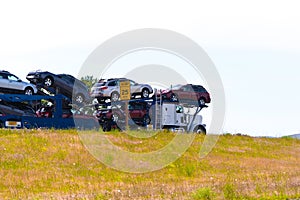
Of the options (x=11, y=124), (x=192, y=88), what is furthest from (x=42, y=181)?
(x=192, y=88)

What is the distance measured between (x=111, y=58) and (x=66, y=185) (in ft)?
13.6

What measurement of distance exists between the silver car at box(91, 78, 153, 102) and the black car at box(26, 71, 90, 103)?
1695mm

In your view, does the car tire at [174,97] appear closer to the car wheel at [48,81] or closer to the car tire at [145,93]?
the car tire at [145,93]

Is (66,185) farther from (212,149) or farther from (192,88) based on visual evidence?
(192,88)

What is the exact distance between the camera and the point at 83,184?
19.0 m

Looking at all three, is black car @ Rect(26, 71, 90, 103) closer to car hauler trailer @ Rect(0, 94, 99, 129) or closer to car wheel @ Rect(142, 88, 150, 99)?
car hauler trailer @ Rect(0, 94, 99, 129)

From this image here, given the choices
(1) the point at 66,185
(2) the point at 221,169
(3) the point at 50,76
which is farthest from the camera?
(3) the point at 50,76

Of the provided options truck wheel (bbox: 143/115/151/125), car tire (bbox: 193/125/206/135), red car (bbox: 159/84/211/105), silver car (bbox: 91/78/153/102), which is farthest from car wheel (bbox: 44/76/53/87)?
car tire (bbox: 193/125/206/135)

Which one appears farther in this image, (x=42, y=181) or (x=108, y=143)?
(x=108, y=143)

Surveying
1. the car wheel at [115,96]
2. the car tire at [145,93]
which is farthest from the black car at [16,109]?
the car tire at [145,93]

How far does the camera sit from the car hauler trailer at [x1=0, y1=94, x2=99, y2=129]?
3306 cm

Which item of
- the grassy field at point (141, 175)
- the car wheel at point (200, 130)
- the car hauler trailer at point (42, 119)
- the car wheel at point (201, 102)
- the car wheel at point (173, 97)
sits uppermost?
the car wheel at point (173, 97)

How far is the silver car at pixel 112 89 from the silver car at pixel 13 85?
512cm

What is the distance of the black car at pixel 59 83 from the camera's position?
36125mm
